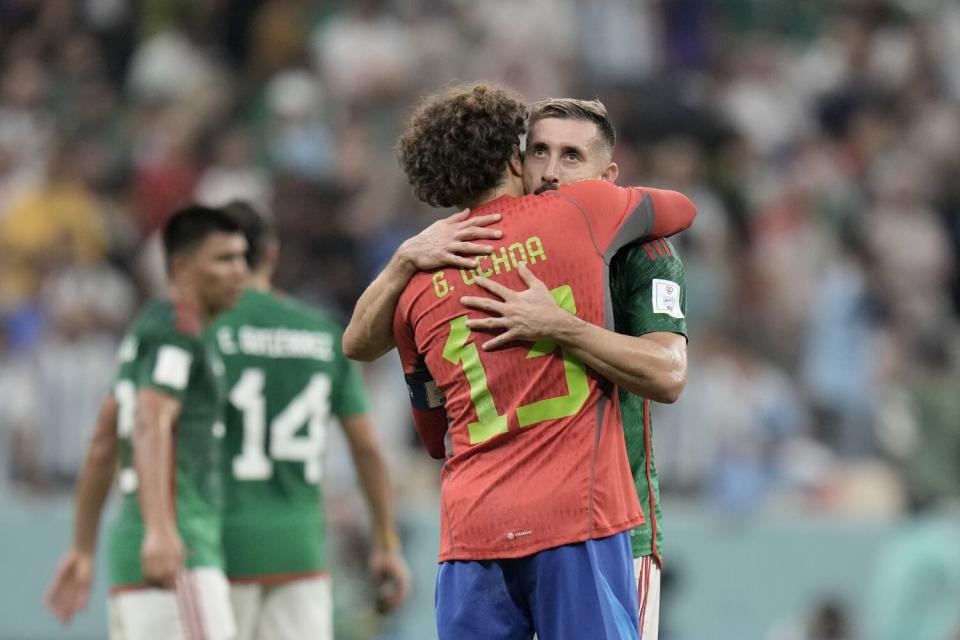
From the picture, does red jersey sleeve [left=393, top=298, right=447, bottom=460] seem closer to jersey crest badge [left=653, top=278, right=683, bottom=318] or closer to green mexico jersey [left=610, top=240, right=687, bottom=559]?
green mexico jersey [left=610, top=240, right=687, bottom=559]

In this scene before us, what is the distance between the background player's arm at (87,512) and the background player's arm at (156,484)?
0.97 ft

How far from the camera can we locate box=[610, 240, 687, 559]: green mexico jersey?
153 inches

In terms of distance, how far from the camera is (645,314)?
12.7 ft

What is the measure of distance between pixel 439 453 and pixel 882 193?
8936 mm

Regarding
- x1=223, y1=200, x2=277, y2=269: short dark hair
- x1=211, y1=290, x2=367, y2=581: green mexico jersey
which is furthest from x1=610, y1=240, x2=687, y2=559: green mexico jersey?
x1=223, y1=200, x2=277, y2=269: short dark hair

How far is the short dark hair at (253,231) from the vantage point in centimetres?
617

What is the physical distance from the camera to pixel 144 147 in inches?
511

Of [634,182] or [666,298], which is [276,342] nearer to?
[666,298]

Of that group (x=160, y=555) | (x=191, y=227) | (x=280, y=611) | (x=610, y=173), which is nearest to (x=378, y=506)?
(x=280, y=611)

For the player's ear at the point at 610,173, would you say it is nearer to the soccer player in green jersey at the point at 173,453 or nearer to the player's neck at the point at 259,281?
the soccer player in green jersey at the point at 173,453

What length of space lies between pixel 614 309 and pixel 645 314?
0.14m

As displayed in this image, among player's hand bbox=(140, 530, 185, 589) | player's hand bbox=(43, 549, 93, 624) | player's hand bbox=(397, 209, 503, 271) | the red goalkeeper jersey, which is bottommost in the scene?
player's hand bbox=(43, 549, 93, 624)

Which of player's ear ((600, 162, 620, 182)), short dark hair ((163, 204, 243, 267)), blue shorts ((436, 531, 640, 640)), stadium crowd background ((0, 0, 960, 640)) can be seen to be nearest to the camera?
blue shorts ((436, 531, 640, 640))

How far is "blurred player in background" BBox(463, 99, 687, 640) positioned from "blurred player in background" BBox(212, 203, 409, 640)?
2.16m
